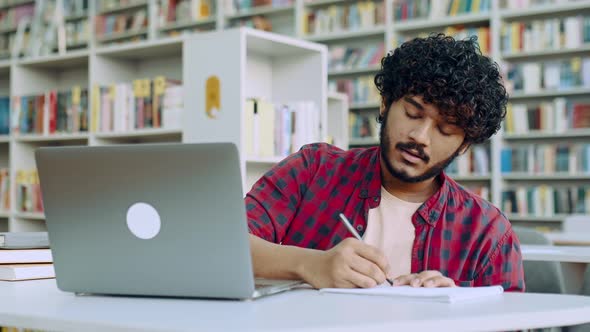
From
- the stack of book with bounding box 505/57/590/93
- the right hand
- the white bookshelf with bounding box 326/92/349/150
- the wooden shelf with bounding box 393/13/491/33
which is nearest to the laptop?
the right hand

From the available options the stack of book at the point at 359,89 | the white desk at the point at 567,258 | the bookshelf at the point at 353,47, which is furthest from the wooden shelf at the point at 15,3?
the white desk at the point at 567,258

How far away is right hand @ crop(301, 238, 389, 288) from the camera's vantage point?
116 centimetres

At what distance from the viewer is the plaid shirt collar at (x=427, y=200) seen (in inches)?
58.6

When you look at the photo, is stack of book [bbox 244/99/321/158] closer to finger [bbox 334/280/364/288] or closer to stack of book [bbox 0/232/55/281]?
stack of book [bbox 0/232/55/281]

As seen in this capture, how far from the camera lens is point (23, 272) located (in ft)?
4.45

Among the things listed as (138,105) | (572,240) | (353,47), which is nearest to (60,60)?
(138,105)

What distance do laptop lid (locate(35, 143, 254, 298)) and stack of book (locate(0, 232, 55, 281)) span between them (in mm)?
281

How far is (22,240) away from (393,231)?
70 cm

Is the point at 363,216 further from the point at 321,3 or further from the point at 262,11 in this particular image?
the point at 262,11

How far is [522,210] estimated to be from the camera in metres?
5.55

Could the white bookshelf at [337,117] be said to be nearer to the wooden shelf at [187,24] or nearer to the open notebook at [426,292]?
the wooden shelf at [187,24]

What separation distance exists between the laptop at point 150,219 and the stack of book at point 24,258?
10.9 inches

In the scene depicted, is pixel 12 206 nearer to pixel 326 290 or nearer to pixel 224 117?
pixel 224 117

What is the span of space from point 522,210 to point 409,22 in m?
1.66
